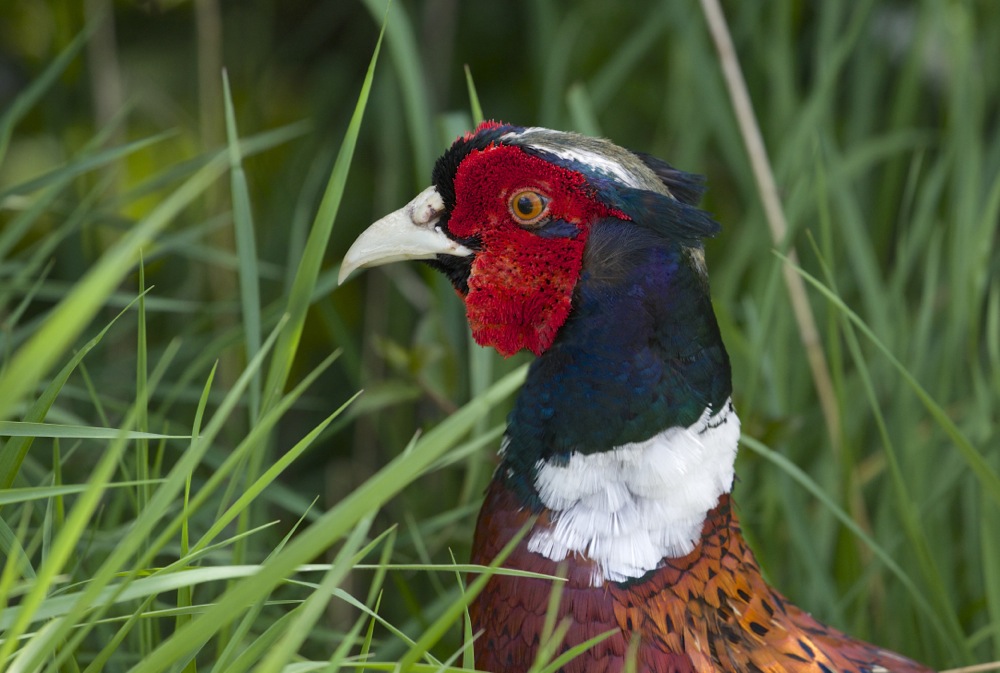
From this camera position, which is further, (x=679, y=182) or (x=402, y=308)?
(x=402, y=308)

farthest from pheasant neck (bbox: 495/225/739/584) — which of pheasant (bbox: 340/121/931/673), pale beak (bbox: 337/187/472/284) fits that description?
pale beak (bbox: 337/187/472/284)

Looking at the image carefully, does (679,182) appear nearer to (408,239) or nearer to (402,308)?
(408,239)

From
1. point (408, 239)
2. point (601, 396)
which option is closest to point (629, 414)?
point (601, 396)

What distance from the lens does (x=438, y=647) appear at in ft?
6.45

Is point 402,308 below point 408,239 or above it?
below

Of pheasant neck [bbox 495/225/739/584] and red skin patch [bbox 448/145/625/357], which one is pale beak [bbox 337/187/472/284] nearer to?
red skin patch [bbox 448/145/625/357]

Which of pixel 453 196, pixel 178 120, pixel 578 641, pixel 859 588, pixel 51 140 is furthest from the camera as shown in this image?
pixel 178 120

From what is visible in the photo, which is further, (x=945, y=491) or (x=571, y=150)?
(x=945, y=491)

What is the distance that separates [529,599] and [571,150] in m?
0.60

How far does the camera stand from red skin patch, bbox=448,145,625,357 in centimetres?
140

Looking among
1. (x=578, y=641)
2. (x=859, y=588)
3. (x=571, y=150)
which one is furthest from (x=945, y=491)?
(x=571, y=150)

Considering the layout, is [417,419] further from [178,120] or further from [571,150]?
[571,150]

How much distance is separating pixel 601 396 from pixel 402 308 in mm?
1715

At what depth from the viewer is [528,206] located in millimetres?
1410
